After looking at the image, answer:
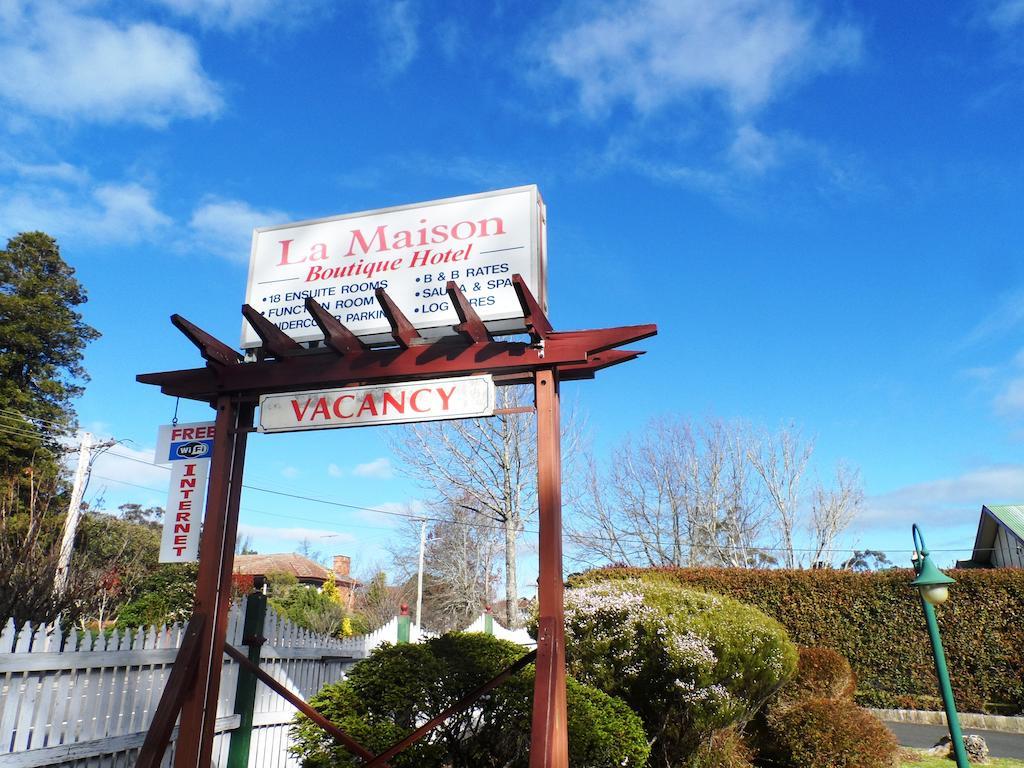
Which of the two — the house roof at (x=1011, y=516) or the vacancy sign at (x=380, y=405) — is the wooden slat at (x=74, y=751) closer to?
the vacancy sign at (x=380, y=405)

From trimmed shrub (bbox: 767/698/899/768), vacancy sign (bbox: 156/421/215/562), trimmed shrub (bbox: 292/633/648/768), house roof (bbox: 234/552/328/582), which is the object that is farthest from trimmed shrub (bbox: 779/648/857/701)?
house roof (bbox: 234/552/328/582)

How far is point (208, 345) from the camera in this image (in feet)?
17.3

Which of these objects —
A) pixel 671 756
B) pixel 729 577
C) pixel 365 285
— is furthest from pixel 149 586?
pixel 365 285

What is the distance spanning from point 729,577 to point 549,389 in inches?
524

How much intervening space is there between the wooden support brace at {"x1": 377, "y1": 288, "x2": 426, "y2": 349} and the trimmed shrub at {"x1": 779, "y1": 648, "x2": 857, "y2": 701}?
24.0 ft

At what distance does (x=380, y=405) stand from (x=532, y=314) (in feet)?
4.21

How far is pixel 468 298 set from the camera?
512 centimetres

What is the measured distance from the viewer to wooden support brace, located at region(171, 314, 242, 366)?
5.08 metres

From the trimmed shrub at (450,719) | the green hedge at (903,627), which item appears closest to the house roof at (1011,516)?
the green hedge at (903,627)

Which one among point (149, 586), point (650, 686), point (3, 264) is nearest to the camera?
point (650, 686)

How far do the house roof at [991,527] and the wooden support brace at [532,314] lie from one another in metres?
25.0

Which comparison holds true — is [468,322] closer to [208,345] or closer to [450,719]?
[208,345]

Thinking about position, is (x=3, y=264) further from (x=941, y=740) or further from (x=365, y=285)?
(x=941, y=740)

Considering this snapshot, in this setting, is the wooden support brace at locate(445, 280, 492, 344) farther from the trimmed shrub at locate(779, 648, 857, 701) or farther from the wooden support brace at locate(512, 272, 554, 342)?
the trimmed shrub at locate(779, 648, 857, 701)
